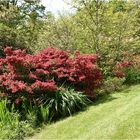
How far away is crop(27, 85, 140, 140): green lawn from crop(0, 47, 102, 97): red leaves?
101cm

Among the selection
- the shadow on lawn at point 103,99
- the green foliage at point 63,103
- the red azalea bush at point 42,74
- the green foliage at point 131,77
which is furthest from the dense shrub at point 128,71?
the green foliage at point 63,103

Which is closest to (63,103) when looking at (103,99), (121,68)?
(103,99)

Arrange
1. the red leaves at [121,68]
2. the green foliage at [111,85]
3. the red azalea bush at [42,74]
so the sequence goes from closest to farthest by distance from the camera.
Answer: the red azalea bush at [42,74] < the green foliage at [111,85] < the red leaves at [121,68]

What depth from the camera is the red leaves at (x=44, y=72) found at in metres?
10.5

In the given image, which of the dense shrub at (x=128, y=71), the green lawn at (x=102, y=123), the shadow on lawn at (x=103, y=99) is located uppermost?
the dense shrub at (x=128, y=71)

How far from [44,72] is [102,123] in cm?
288

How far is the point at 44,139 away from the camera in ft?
28.8

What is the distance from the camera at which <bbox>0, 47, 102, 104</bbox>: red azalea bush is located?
34.6 feet

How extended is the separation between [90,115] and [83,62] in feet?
7.20

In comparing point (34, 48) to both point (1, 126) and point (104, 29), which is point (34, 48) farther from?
point (1, 126)

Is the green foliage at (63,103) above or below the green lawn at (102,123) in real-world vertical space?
above

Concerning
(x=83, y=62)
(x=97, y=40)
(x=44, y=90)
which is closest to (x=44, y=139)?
(x=44, y=90)

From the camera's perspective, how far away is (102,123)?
28.6 feet

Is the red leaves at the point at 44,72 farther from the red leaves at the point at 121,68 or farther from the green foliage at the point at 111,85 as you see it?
the red leaves at the point at 121,68
